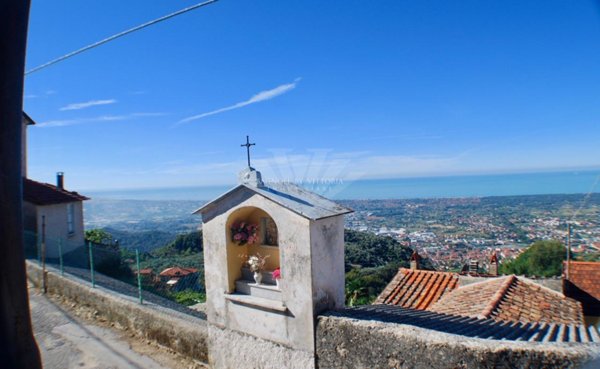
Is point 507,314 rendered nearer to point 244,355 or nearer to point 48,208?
point 244,355

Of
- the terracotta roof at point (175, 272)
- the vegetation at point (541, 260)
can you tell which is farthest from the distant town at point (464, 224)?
the vegetation at point (541, 260)

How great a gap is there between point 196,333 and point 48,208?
13.4 meters

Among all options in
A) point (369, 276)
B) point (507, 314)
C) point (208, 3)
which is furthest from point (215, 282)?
point (369, 276)

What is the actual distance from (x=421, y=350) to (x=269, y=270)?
8.53 ft

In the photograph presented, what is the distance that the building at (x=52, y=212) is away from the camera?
14633 mm

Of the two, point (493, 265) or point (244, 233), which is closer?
point (244, 233)

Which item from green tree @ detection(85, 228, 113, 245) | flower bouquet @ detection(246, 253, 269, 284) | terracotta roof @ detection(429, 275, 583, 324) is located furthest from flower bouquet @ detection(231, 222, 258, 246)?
green tree @ detection(85, 228, 113, 245)

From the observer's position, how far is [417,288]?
12453mm

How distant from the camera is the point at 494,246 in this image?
14.2 meters

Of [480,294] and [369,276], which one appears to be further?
[369,276]

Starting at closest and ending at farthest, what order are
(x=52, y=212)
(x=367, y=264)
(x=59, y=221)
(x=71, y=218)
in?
(x=52, y=212) < (x=367, y=264) < (x=59, y=221) < (x=71, y=218)

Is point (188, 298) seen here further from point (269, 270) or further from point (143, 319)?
A: point (269, 270)

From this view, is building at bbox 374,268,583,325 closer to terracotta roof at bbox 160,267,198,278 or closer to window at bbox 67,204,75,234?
terracotta roof at bbox 160,267,198,278

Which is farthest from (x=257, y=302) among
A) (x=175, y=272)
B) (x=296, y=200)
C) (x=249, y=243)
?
(x=175, y=272)
